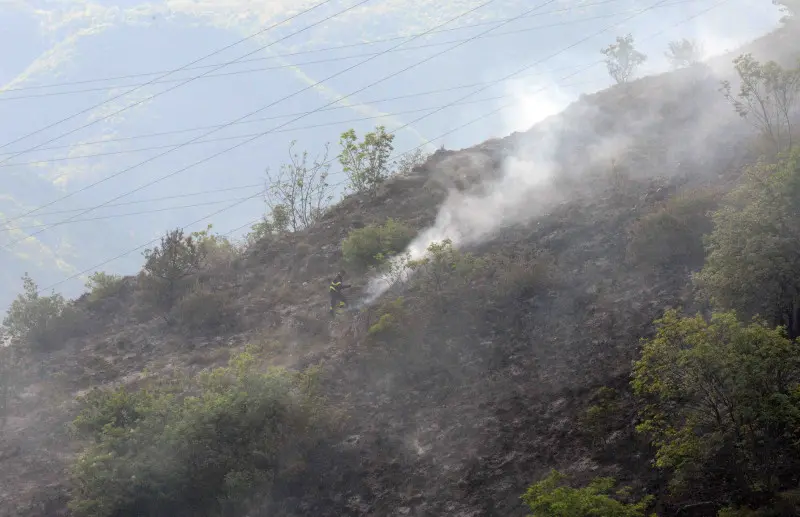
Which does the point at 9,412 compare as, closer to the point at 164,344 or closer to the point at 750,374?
the point at 164,344

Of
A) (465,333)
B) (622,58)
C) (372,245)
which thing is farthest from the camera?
(622,58)

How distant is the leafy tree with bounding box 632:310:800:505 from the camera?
8945 mm

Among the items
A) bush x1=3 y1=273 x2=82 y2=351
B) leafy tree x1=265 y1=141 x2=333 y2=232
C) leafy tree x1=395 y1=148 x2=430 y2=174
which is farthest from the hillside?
leafy tree x1=395 y1=148 x2=430 y2=174

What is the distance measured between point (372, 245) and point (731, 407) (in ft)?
45.2

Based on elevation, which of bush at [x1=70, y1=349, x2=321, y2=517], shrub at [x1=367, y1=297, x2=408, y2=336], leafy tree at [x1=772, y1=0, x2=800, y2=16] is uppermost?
leafy tree at [x1=772, y1=0, x2=800, y2=16]

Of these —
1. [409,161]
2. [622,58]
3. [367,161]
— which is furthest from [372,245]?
[622,58]

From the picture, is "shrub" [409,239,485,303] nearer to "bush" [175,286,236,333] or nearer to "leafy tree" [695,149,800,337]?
"bush" [175,286,236,333]

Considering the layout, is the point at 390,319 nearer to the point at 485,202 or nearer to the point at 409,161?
the point at 485,202

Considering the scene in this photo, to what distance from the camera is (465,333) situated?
16.7 metres

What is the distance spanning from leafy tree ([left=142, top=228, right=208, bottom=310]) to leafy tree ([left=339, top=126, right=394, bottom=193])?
6822 millimetres

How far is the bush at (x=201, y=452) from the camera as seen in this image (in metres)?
13.1

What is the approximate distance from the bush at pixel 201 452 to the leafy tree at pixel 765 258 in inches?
312

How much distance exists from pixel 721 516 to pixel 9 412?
56.3ft

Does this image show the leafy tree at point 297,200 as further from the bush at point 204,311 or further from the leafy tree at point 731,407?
the leafy tree at point 731,407
